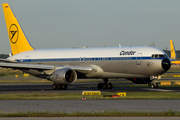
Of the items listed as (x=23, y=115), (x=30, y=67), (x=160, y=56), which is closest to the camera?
(x=23, y=115)

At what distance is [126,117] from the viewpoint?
50.7 ft

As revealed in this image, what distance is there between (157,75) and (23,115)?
81.4 feet

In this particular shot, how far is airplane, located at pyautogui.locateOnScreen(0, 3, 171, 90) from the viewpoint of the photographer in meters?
37.6

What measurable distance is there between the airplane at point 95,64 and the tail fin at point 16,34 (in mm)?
2228

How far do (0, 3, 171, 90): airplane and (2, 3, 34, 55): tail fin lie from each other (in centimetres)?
223

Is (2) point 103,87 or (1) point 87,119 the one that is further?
(2) point 103,87

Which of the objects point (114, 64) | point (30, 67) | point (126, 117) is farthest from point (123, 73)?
point (126, 117)

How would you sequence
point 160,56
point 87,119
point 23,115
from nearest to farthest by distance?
point 87,119 < point 23,115 < point 160,56

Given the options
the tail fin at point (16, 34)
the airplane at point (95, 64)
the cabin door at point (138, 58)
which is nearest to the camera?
the airplane at point (95, 64)

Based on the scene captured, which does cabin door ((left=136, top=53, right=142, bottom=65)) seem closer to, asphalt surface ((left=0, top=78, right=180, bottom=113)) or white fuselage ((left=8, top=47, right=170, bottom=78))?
white fuselage ((left=8, top=47, right=170, bottom=78))

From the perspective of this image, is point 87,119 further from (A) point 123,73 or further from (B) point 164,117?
(A) point 123,73

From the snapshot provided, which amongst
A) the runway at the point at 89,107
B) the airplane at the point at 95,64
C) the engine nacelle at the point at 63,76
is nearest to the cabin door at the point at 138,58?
the airplane at the point at 95,64

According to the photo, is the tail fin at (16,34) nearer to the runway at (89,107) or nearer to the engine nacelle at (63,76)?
the engine nacelle at (63,76)

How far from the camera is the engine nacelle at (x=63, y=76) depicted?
123 ft
